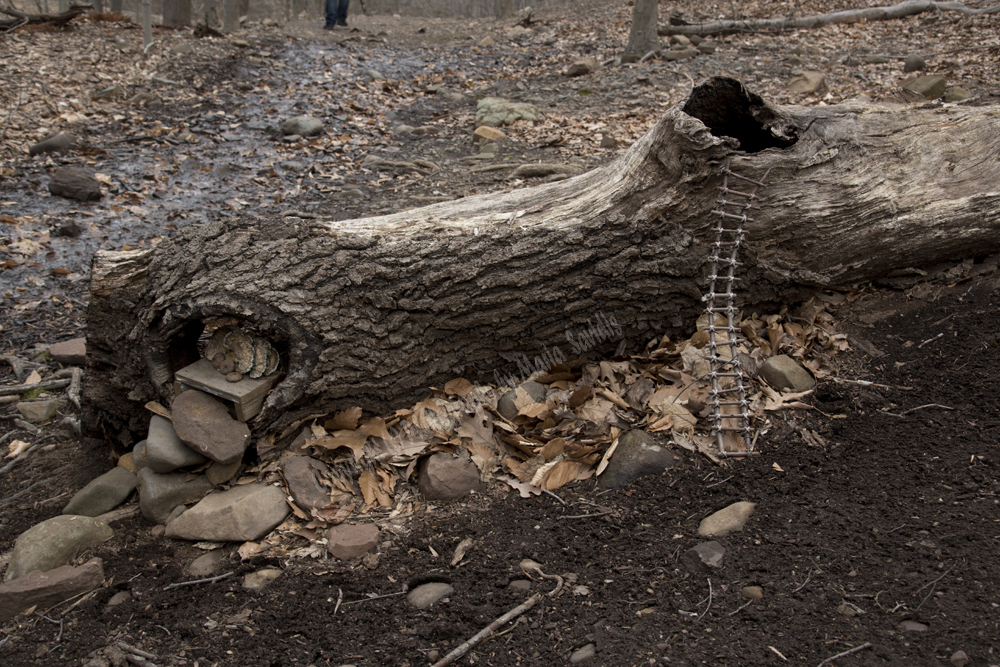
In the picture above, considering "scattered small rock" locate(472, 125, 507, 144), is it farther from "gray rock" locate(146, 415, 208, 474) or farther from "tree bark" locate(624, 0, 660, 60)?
"gray rock" locate(146, 415, 208, 474)

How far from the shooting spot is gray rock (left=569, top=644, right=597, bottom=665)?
1837mm

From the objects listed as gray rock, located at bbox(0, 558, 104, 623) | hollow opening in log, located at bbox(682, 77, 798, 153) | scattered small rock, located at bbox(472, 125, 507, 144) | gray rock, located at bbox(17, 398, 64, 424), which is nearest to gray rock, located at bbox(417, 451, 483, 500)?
gray rock, located at bbox(0, 558, 104, 623)

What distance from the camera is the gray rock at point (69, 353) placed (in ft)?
13.5

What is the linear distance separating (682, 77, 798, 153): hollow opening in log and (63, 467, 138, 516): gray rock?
3222mm

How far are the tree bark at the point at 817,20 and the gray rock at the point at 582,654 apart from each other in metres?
10.2

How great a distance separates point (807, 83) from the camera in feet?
25.1

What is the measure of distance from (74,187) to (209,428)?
14.8 ft

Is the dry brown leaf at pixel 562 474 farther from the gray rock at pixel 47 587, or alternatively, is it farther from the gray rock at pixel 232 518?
the gray rock at pixel 47 587

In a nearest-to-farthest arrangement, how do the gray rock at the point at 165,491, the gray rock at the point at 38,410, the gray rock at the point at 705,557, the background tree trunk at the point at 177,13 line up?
1. the gray rock at the point at 705,557
2. the gray rock at the point at 165,491
3. the gray rock at the point at 38,410
4. the background tree trunk at the point at 177,13

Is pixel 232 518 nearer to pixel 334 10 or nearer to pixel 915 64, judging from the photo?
pixel 915 64

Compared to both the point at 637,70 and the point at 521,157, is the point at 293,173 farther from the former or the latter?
the point at 637,70

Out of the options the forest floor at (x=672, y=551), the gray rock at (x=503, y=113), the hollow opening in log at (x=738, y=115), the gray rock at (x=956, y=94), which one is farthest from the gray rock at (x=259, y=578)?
the gray rock at (x=956, y=94)

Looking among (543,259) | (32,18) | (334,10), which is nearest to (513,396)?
(543,259)

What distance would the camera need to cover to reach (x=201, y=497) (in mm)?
2750
